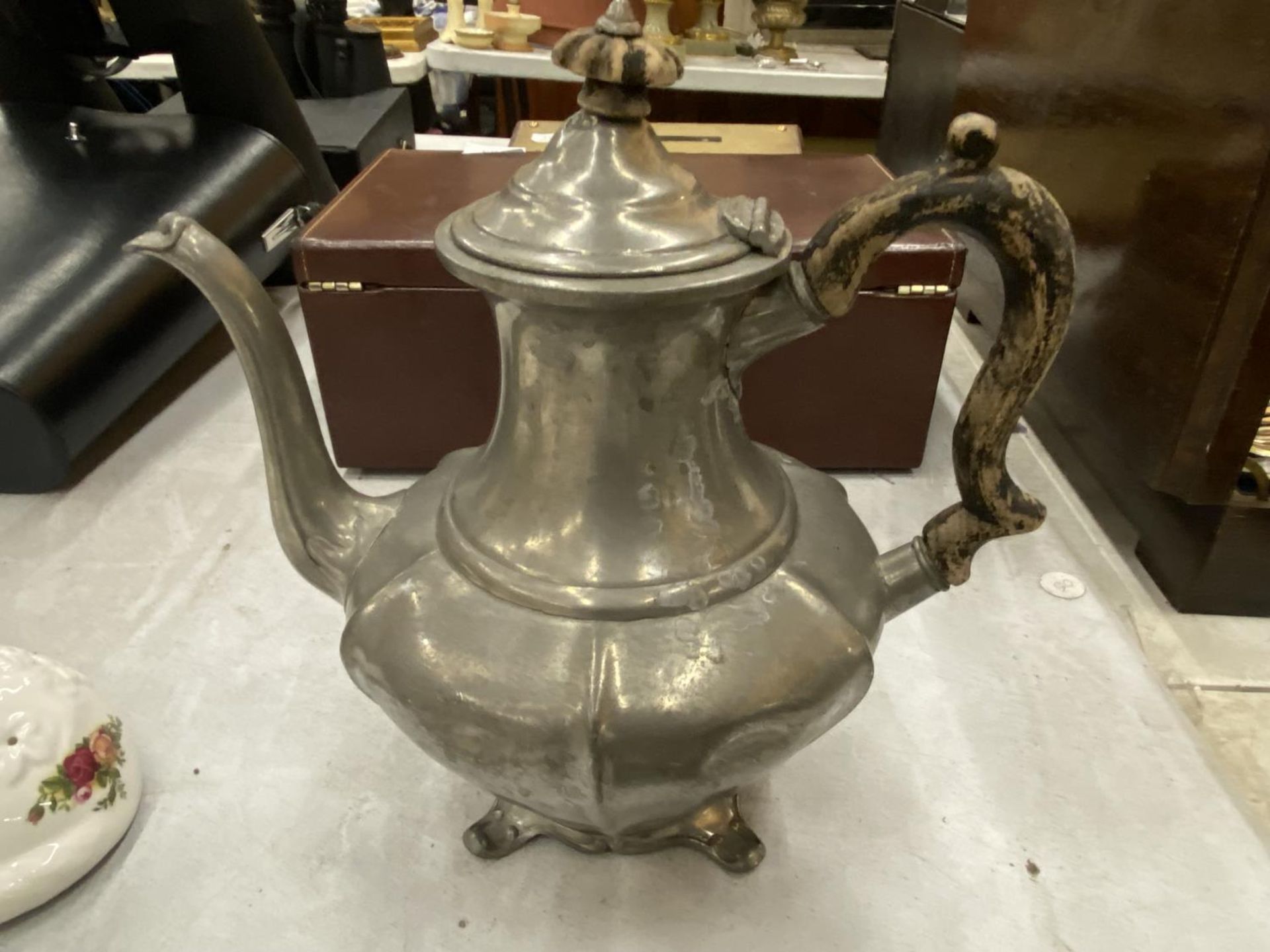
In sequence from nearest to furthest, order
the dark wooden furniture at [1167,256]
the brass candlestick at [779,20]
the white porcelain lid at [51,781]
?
the white porcelain lid at [51,781], the dark wooden furniture at [1167,256], the brass candlestick at [779,20]

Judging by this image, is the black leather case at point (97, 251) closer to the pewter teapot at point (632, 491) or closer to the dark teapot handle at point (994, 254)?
the pewter teapot at point (632, 491)

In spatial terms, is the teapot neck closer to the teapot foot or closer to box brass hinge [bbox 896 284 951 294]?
the teapot foot

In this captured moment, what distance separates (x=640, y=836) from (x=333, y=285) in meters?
0.70

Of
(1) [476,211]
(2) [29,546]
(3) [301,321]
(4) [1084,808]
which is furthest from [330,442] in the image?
(4) [1084,808]

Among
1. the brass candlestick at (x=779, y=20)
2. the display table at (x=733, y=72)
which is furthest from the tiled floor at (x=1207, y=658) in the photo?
the brass candlestick at (x=779, y=20)

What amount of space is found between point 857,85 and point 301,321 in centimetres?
147

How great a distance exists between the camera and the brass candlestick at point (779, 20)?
93.3 inches

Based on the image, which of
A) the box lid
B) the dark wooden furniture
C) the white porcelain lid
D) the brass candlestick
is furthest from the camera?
the brass candlestick

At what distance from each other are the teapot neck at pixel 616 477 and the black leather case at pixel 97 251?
76 cm

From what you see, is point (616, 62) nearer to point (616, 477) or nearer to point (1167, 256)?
point (616, 477)

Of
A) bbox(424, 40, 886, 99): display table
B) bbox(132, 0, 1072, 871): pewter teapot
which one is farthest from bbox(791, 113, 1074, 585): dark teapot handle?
bbox(424, 40, 886, 99): display table

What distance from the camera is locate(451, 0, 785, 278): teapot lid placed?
454 millimetres

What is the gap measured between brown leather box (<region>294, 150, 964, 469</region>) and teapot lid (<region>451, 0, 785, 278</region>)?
57 centimetres

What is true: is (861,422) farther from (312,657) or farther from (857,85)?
(857,85)
